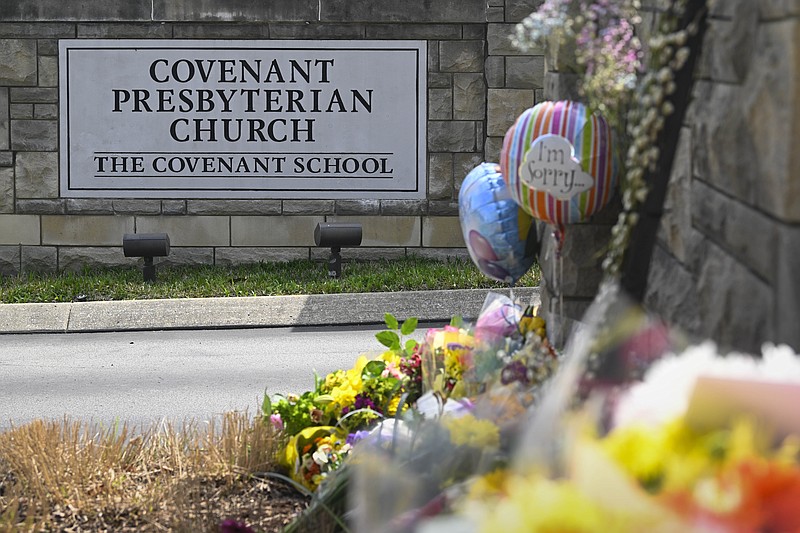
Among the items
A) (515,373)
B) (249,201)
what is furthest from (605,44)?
(249,201)

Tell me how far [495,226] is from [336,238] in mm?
8331

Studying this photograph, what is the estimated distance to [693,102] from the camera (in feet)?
8.98

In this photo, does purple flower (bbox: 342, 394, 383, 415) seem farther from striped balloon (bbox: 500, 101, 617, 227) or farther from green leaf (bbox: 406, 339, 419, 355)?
striped balloon (bbox: 500, 101, 617, 227)

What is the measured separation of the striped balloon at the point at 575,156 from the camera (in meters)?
3.53

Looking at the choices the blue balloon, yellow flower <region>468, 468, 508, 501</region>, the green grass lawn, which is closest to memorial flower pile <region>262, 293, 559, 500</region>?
the blue balloon

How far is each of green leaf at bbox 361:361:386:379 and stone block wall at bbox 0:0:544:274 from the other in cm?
863

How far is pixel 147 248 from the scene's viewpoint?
12.6 m

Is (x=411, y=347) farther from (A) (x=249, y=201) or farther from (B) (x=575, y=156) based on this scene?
(A) (x=249, y=201)

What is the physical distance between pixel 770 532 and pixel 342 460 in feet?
9.13

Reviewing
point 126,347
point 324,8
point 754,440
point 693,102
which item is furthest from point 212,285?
point 754,440

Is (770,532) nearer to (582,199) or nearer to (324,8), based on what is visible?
(582,199)

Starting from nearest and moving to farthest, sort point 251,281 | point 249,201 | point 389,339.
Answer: point 389,339 → point 251,281 → point 249,201

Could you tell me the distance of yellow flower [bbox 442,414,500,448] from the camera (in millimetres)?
2367

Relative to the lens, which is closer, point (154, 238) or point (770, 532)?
point (770, 532)
